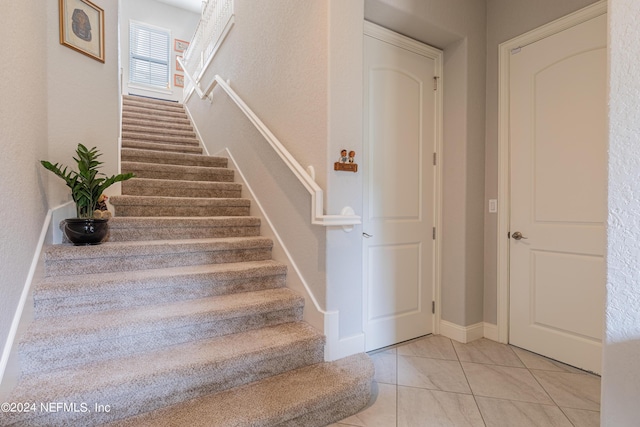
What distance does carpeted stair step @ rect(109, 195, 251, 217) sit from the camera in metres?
2.64

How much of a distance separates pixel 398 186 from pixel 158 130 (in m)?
3.72

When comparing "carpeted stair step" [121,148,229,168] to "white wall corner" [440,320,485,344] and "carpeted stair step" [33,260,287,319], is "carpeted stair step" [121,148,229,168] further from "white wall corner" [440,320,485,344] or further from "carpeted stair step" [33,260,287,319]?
"white wall corner" [440,320,485,344]

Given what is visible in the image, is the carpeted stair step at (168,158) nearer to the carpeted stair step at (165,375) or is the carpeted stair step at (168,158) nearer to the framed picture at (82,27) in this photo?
the framed picture at (82,27)

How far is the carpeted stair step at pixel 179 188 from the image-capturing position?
2887 millimetres

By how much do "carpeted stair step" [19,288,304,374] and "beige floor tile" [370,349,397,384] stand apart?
0.61m

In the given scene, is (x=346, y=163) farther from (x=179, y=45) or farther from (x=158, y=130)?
(x=179, y=45)

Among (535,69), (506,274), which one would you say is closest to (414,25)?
(535,69)

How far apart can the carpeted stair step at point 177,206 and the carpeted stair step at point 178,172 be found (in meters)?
0.55

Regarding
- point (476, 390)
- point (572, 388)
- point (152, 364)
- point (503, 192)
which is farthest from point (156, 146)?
point (572, 388)

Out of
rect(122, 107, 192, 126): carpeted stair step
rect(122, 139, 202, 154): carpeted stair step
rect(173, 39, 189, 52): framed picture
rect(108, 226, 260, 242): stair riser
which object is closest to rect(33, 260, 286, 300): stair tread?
rect(108, 226, 260, 242): stair riser

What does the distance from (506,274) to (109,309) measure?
2711 mm

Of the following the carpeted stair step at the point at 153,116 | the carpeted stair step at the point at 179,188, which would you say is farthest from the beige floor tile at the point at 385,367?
the carpeted stair step at the point at 153,116

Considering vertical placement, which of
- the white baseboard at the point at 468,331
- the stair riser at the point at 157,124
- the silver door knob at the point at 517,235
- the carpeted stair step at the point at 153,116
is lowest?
the white baseboard at the point at 468,331

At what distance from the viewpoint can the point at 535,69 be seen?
2.37 m
